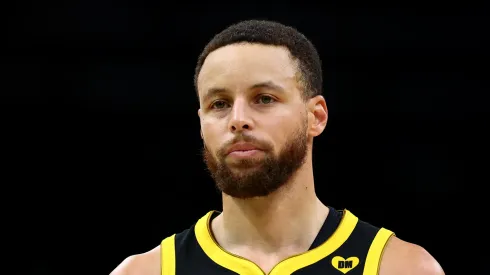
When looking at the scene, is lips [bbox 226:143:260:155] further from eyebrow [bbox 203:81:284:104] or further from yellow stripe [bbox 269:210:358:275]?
yellow stripe [bbox 269:210:358:275]

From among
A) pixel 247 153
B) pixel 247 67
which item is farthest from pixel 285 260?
pixel 247 67

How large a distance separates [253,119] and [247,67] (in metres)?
0.17

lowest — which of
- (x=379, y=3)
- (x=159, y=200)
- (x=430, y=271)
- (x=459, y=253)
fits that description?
(x=430, y=271)

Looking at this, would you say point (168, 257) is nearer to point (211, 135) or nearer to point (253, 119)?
point (211, 135)

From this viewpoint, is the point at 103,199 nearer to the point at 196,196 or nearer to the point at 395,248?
the point at 196,196

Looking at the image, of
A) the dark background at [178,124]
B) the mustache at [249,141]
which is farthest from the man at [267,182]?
the dark background at [178,124]

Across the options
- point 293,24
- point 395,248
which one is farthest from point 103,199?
point 395,248

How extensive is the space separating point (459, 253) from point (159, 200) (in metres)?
1.79

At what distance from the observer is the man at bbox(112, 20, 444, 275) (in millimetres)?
2461

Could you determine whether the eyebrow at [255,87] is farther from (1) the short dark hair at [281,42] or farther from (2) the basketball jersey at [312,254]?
(2) the basketball jersey at [312,254]

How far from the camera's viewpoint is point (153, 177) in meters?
4.79

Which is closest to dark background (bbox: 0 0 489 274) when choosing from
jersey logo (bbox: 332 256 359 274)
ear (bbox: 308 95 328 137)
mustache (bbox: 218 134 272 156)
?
ear (bbox: 308 95 328 137)

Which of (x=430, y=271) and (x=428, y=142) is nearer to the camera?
(x=430, y=271)

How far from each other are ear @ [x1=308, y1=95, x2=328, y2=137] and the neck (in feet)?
0.38
